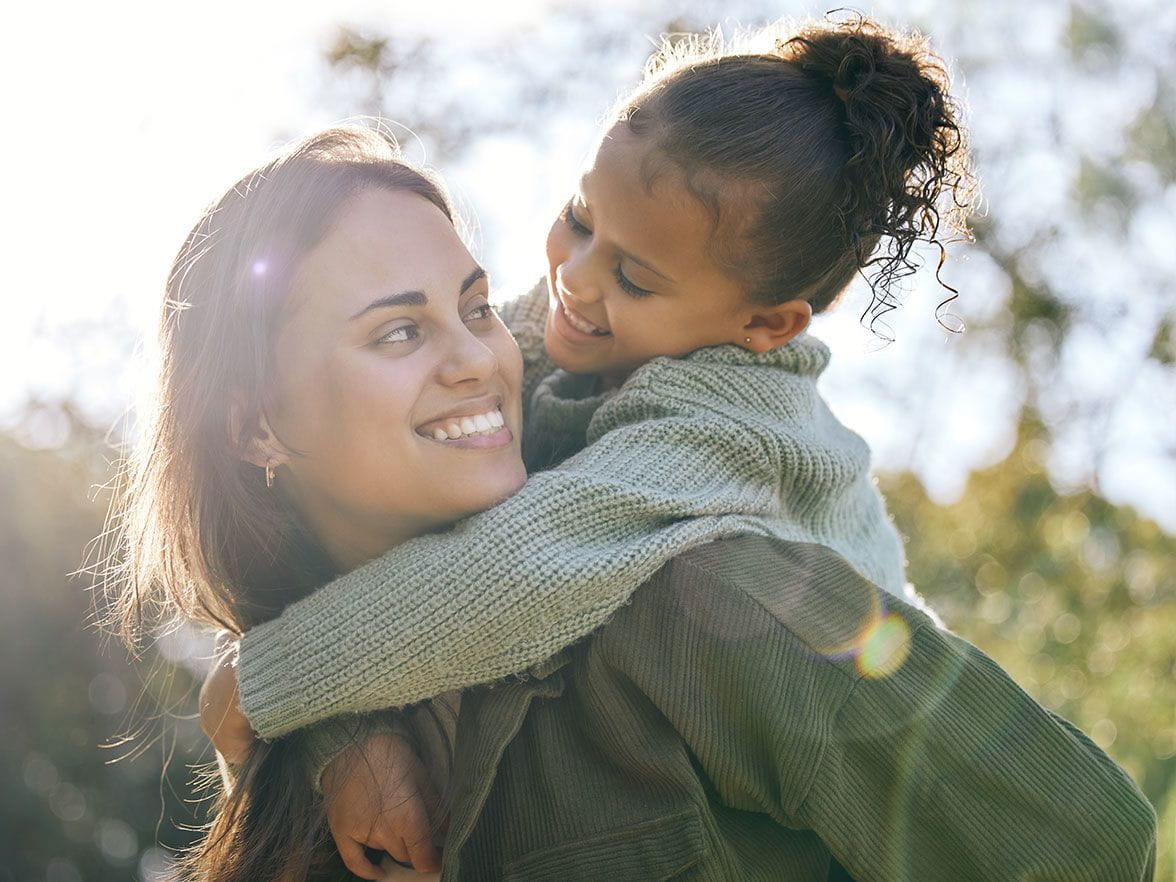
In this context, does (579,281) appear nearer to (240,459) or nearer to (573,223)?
(573,223)

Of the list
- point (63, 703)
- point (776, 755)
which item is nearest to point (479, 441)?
point (776, 755)

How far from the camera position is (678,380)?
2309 mm

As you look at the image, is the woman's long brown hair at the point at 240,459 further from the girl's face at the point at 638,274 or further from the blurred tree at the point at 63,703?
the blurred tree at the point at 63,703

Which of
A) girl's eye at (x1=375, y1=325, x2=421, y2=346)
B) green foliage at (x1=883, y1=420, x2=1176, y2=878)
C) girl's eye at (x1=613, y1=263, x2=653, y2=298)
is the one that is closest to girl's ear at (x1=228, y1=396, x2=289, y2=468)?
girl's eye at (x1=375, y1=325, x2=421, y2=346)

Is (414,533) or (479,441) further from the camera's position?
(414,533)

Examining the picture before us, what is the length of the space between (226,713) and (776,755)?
1237 millimetres

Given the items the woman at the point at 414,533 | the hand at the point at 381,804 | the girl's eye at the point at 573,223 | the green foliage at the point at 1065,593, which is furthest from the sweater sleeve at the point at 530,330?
the green foliage at the point at 1065,593

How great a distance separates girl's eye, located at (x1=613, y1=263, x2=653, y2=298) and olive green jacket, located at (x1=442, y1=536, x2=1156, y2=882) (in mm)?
585

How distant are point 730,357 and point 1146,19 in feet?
23.0

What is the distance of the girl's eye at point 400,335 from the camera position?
7.35 feet

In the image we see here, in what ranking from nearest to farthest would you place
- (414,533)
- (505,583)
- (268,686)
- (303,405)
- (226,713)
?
(505,583) → (268,686) → (303,405) → (414,533) → (226,713)

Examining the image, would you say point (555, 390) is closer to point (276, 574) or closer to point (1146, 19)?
point (276, 574)

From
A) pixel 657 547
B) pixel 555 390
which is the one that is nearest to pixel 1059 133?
pixel 555 390

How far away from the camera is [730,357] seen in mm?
2369
